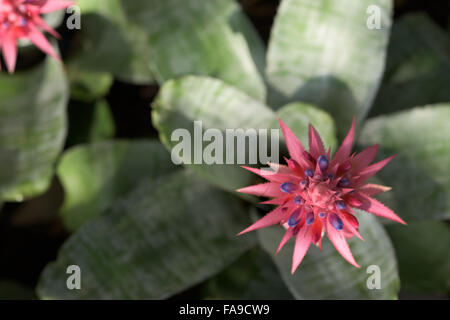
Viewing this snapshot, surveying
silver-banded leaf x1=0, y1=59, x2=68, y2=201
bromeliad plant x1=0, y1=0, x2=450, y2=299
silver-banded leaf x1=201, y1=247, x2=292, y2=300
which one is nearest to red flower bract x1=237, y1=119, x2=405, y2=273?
bromeliad plant x1=0, y1=0, x2=450, y2=299

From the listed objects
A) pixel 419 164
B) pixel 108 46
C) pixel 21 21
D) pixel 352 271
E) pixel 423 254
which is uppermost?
pixel 21 21

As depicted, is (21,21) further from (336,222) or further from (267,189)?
(336,222)

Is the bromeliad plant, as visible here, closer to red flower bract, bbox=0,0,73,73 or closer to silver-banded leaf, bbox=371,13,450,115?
red flower bract, bbox=0,0,73,73

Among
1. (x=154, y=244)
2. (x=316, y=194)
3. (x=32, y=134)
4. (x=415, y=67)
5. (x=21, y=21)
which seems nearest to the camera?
(x=316, y=194)

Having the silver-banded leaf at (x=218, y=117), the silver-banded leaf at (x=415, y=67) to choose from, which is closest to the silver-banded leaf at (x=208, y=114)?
the silver-banded leaf at (x=218, y=117)

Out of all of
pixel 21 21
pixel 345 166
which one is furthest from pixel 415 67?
pixel 21 21

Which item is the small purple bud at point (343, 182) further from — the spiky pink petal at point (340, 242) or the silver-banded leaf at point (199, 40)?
the silver-banded leaf at point (199, 40)
